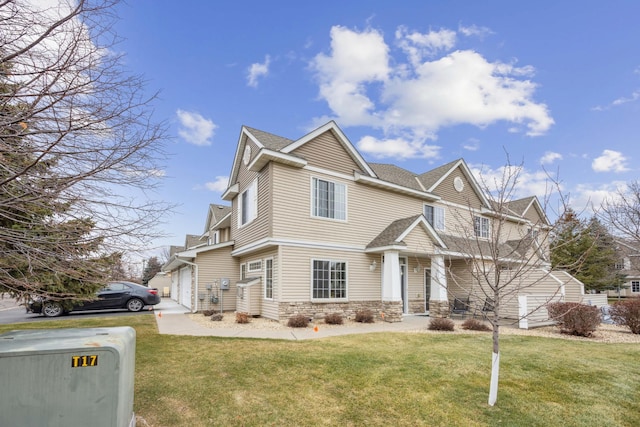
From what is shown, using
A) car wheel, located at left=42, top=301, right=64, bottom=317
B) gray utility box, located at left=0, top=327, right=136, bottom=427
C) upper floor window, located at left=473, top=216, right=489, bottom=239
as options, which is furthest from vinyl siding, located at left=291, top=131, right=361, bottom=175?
car wheel, located at left=42, top=301, right=64, bottom=317

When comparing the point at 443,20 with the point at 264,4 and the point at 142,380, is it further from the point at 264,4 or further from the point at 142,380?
the point at 142,380

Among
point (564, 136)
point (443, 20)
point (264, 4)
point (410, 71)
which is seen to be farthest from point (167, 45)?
point (564, 136)

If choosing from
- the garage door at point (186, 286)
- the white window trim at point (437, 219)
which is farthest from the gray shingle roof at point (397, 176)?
the garage door at point (186, 286)

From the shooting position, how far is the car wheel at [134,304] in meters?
17.5

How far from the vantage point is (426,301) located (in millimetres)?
17125

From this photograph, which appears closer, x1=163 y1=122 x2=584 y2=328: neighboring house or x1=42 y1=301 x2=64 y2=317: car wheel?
x1=163 y1=122 x2=584 y2=328: neighboring house

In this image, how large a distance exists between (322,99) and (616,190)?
12.9 m

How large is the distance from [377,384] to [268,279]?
29.3ft

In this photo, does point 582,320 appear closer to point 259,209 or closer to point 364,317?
point 364,317

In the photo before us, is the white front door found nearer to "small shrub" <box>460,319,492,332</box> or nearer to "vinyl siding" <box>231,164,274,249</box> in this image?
"small shrub" <box>460,319,492,332</box>

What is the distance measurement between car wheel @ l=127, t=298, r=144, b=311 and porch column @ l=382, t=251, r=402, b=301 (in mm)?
12427

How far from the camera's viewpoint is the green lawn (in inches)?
181

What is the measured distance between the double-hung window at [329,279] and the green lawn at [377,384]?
474 centimetres

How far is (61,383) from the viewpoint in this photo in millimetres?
2795
